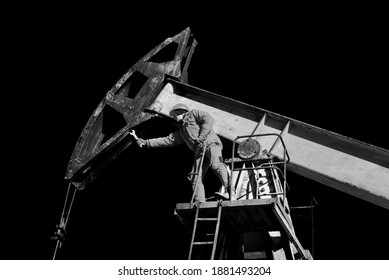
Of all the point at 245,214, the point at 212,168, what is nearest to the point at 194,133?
the point at 212,168

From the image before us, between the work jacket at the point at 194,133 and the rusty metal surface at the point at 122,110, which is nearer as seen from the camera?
the work jacket at the point at 194,133

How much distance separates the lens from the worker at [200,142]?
5.73 metres

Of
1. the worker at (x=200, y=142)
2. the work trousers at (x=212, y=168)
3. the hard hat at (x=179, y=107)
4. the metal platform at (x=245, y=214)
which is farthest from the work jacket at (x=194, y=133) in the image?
the metal platform at (x=245, y=214)

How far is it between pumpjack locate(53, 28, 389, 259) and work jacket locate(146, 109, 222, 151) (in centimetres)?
37

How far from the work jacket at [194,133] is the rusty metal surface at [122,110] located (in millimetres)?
520

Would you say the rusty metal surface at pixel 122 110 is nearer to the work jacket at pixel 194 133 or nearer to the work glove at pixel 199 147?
the work jacket at pixel 194 133

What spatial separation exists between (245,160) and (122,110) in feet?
8.07

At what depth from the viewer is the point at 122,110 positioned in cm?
721

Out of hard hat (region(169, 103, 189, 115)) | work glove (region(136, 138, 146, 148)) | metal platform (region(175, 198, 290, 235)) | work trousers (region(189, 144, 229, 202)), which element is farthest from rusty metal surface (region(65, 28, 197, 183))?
metal platform (region(175, 198, 290, 235))

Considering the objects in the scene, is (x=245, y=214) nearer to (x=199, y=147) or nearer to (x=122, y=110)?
(x=199, y=147)

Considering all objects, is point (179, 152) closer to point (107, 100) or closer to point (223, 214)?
point (107, 100)

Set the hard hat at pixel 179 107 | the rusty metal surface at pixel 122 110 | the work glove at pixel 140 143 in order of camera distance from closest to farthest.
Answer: the work glove at pixel 140 143
the hard hat at pixel 179 107
the rusty metal surface at pixel 122 110

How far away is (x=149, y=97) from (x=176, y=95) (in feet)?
1.48

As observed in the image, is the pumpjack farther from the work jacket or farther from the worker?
the work jacket
